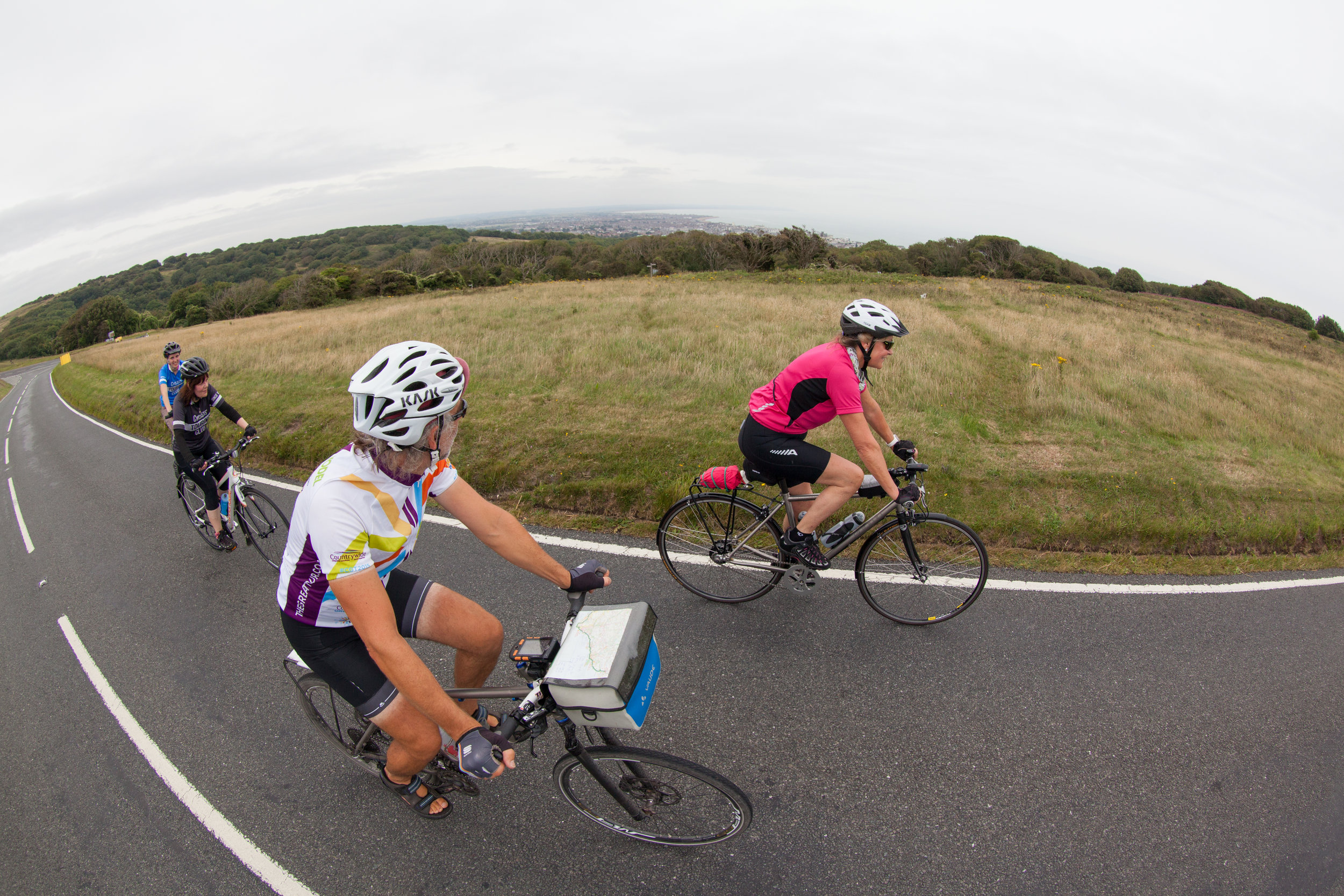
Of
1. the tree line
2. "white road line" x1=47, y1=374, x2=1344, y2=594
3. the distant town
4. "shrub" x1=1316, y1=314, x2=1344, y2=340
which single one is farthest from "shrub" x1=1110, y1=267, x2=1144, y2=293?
"white road line" x1=47, y1=374, x2=1344, y2=594

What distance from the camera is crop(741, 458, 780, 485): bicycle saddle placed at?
425cm

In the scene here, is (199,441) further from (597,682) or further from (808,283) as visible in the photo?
(808,283)

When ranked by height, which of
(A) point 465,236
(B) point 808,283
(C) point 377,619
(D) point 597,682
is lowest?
(D) point 597,682

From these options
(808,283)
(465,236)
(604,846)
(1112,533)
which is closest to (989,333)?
(1112,533)

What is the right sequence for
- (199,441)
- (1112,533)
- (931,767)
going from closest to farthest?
(931,767) → (1112,533) → (199,441)

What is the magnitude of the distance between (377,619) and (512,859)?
1.59m

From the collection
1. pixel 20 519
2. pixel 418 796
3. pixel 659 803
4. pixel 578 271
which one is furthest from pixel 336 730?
pixel 578 271

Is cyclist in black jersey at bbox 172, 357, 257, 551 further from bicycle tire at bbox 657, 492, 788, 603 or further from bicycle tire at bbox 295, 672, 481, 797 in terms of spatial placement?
bicycle tire at bbox 657, 492, 788, 603

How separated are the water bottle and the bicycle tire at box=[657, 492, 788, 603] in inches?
14.0

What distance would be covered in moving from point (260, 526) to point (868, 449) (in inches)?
247

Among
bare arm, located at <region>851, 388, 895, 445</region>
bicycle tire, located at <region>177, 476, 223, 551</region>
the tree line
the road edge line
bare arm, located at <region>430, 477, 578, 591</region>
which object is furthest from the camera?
the tree line

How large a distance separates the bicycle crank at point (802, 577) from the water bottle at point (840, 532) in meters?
0.24

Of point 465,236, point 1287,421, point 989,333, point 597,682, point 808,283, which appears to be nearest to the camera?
point 597,682

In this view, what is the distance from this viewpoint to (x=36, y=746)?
3688 mm
